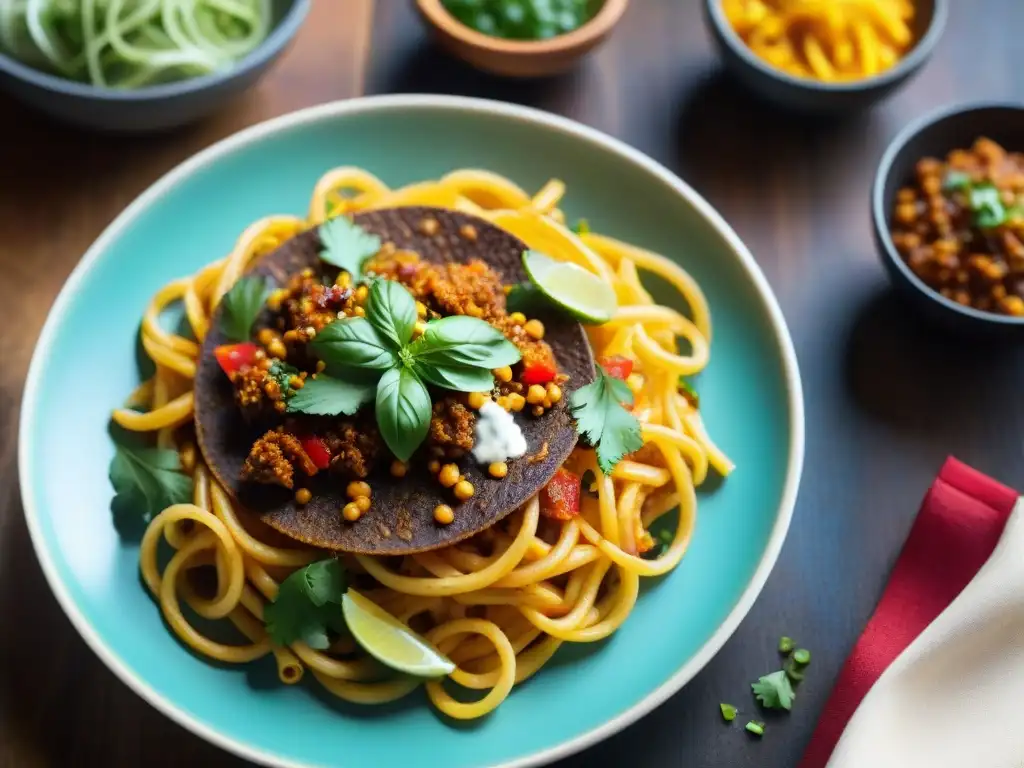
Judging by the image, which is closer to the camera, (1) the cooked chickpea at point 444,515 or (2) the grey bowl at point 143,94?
(1) the cooked chickpea at point 444,515

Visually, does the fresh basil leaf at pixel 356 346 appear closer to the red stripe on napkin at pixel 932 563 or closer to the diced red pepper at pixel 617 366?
the diced red pepper at pixel 617 366

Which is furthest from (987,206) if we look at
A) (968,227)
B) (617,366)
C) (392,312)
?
(392,312)

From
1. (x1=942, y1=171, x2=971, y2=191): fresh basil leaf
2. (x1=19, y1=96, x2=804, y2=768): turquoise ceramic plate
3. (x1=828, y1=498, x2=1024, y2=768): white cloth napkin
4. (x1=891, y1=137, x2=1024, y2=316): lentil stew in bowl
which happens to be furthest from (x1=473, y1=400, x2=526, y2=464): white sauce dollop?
(x1=942, y1=171, x2=971, y2=191): fresh basil leaf

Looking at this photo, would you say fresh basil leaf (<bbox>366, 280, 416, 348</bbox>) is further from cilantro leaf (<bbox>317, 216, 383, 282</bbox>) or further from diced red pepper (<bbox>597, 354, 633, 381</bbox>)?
diced red pepper (<bbox>597, 354, 633, 381</bbox>)

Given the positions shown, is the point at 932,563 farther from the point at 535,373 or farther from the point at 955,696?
the point at 535,373

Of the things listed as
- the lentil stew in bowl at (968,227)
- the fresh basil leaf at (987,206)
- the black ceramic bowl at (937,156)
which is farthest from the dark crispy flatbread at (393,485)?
the fresh basil leaf at (987,206)

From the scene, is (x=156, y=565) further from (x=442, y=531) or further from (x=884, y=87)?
(x=884, y=87)
